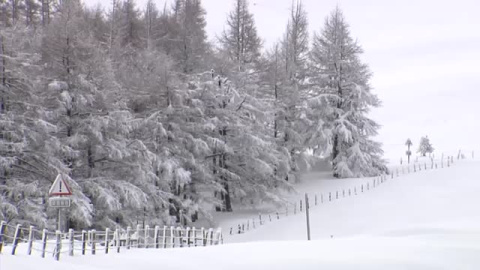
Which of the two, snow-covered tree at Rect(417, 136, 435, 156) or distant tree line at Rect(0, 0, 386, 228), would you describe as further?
snow-covered tree at Rect(417, 136, 435, 156)

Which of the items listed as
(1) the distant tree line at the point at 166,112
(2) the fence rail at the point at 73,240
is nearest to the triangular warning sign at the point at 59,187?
(2) the fence rail at the point at 73,240

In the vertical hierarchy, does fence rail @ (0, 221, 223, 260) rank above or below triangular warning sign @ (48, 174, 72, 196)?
below

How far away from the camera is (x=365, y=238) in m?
20.8

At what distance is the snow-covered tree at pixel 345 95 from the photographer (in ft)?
138

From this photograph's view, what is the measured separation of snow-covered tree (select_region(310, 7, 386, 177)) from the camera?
42.2 meters

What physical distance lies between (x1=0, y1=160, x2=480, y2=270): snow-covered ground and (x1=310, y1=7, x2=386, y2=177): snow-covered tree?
2535 mm

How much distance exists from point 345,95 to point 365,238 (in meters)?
25.2

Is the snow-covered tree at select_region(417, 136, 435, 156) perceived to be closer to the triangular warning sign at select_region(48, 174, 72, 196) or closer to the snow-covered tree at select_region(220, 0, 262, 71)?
the snow-covered tree at select_region(220, 0, 262, 71)

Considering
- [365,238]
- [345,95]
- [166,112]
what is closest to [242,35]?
[345,95]

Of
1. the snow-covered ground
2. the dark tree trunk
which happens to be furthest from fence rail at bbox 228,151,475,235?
the dark tree trunk

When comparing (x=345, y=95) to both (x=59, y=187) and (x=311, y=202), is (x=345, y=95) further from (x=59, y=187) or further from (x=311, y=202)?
(x=59, y=187)

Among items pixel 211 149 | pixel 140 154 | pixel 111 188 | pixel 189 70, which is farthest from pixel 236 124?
pixel 111 188

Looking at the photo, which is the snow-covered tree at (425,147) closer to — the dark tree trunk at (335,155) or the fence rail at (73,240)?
the dark tree trunk at (335,155)

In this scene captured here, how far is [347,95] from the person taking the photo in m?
44.3
